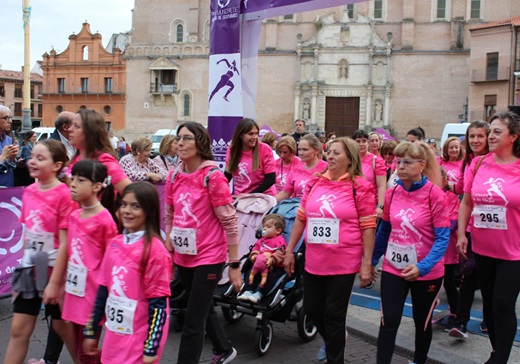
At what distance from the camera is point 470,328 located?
6.57 m

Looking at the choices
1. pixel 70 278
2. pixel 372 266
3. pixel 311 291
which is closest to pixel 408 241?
pixel 372 266

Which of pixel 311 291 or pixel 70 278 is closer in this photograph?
pixel 70 278

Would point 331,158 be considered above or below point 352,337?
above

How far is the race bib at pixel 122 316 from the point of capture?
3633 millimetres

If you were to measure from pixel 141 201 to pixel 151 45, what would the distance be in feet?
171

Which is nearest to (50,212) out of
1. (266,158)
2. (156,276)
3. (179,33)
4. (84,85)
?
(156,276)

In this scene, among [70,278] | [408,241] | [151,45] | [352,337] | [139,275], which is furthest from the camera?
[151,45]

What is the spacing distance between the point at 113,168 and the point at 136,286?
1.35 meters

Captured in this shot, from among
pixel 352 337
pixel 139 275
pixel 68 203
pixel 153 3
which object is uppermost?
pixel 153 3

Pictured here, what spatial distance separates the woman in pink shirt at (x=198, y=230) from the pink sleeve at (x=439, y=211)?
→ 62.8 inches

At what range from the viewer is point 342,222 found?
4.77 m

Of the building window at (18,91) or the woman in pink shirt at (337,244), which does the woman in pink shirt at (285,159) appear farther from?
the building window at (18,91)

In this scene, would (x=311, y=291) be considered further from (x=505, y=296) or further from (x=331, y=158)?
(x=505, y=296)

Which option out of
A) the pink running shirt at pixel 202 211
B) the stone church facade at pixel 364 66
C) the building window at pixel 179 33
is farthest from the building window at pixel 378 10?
the pink running shirt at pixel 202 211
